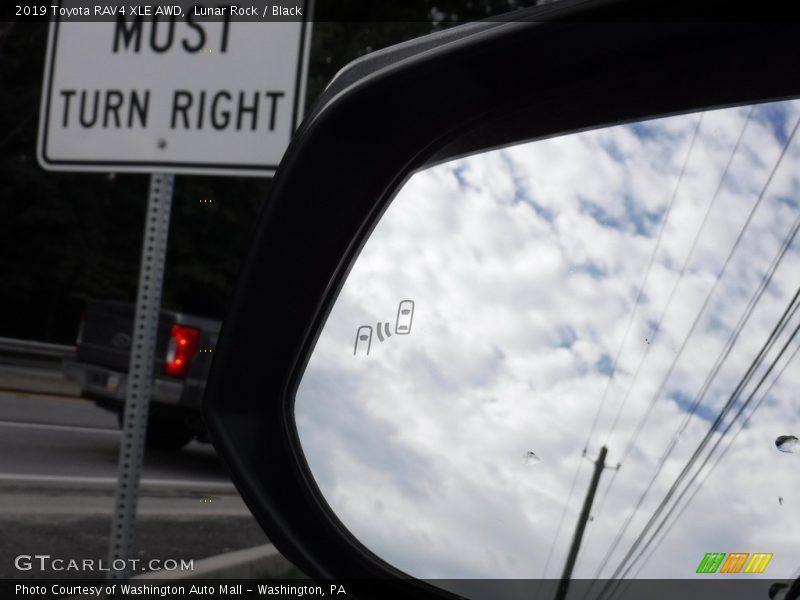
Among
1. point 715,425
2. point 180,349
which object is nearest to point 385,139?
point 715,425

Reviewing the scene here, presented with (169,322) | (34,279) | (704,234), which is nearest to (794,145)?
(704,234)

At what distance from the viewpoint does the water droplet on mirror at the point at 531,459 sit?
3.24 ft

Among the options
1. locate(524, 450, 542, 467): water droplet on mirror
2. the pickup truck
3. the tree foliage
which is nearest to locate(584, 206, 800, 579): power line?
locate(524, 450, 542, 467): water droplet on mirror

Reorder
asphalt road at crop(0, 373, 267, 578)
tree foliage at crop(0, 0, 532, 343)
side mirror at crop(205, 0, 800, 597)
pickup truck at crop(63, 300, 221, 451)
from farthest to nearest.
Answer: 1. tree foliage at crop(0, 0, 532, 343)
2. pickup truck at crop(63, 300, 221, 451)
3. asphalt road at crop(0, 373, 267, 578)
4. side mirror at crop(205, 0, 800, 597)

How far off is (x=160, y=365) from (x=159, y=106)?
6.40 metres

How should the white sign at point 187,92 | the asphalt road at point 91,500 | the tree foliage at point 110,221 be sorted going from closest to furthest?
the white sign at point 187,92, the asphalt road at point 91,500, the tree foliage at point 110,221

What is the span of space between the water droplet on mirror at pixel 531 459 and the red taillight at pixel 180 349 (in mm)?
8134

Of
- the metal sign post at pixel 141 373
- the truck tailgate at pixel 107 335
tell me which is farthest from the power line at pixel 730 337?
the truck tailgate at pixel 107 335

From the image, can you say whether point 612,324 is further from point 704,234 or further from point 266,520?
point 266,520

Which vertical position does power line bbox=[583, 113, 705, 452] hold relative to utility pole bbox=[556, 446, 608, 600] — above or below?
above

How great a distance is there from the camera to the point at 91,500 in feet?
18.2

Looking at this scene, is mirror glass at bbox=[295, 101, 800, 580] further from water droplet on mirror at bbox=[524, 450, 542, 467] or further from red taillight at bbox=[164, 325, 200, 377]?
red taillight at bbox=[164, 325, 200, 377]

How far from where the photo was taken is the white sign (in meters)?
2.75

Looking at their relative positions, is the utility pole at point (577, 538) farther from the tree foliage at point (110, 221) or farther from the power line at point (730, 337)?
the tree foliage at point (110, 221)
